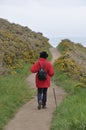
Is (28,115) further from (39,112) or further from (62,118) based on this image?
(62,118)

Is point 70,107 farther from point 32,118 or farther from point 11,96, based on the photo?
point 11,96

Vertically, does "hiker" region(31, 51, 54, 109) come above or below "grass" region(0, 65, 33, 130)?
above

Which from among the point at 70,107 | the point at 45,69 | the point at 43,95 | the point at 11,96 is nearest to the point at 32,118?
the point at 70,107

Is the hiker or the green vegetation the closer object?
the green vegetation

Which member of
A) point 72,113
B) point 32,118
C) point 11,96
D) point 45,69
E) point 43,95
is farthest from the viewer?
point 11,96

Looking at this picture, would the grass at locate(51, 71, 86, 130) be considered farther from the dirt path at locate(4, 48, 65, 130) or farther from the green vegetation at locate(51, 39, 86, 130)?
the dirt path at locate(4, 48, 65, 130)

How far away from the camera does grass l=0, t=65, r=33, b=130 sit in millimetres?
12856

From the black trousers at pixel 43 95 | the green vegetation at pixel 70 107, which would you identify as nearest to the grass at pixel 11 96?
the black trousers at pixel 43 95

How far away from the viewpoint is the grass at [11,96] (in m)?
12.9

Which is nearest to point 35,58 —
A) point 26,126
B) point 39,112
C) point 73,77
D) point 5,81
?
point 73,77

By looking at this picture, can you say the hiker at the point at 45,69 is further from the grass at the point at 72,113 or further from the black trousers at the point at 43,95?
the grass at the point at 72,113

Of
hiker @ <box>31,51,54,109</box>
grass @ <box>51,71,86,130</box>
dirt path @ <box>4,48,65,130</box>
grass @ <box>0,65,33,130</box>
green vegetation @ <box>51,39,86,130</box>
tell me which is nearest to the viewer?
grass @ <box>51,71,86,130</box>

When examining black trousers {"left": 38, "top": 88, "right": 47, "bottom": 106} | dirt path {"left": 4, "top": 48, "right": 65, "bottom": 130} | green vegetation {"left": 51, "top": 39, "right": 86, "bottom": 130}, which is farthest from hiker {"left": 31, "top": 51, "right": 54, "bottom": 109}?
green vegetation {"left": 51, "top": 39, "right": 86, "bottom": 130}

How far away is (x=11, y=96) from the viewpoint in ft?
49.3
